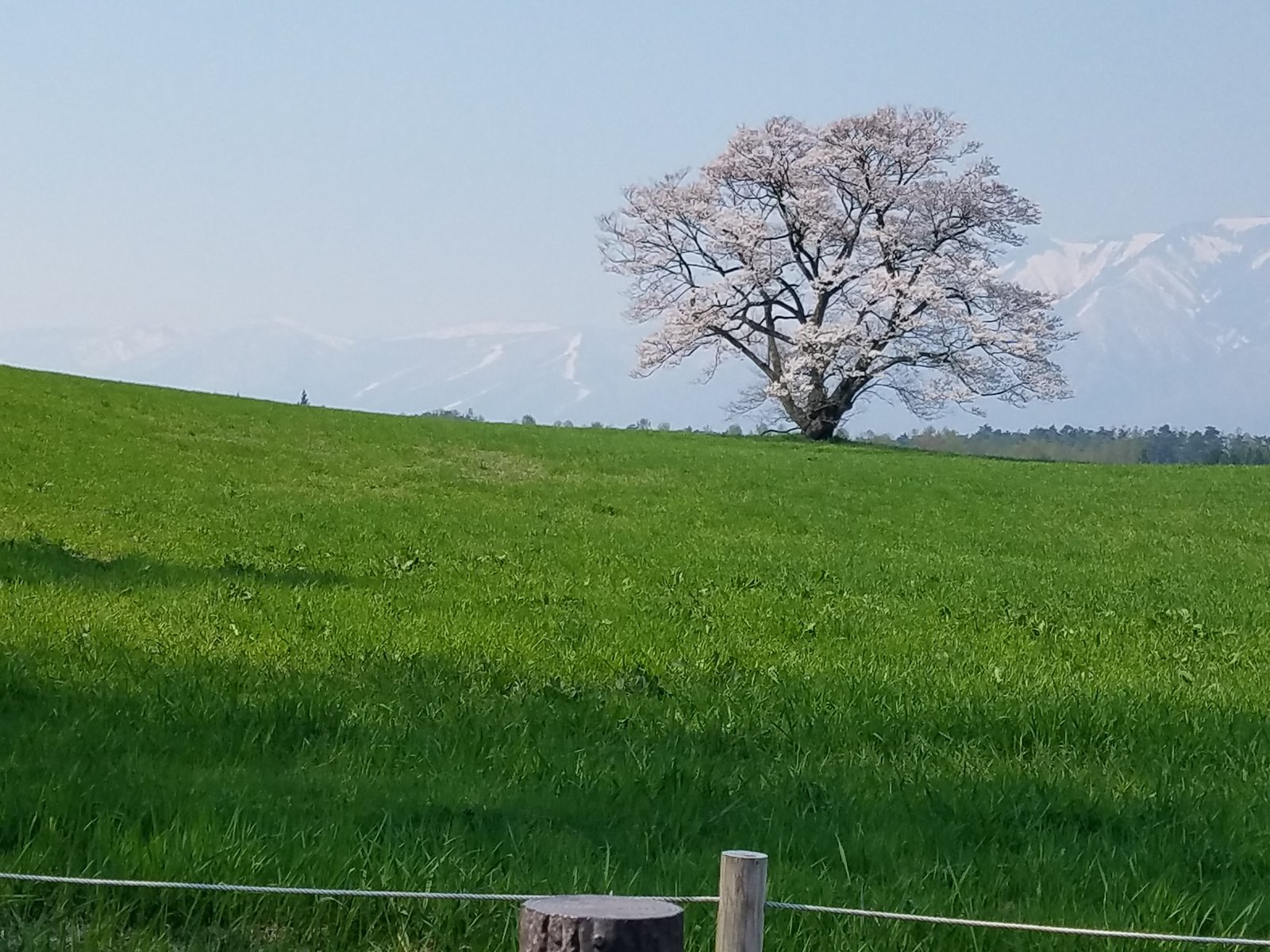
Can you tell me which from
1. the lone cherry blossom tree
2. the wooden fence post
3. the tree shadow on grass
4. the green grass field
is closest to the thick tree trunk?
the lone cherry blossom tree

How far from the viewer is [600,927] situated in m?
2.93

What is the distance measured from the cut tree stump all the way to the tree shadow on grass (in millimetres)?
11271

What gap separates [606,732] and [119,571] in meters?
8.72

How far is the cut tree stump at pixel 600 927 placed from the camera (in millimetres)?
2930

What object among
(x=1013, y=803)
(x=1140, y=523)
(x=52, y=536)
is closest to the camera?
(x=1013, y=803)

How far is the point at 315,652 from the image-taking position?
386 inches

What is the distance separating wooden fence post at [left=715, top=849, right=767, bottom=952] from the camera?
10.1 feet

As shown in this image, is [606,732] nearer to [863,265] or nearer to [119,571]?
[119,571]

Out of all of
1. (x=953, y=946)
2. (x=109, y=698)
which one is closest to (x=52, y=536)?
(x=109, y=698)

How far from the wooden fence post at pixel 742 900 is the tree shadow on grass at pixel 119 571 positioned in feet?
37.2

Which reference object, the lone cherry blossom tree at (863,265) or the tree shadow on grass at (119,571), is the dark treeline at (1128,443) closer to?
the lone cherry blossom tree at (863,265)

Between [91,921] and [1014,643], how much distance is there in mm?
8980

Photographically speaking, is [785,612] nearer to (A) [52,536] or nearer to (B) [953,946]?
(B) [953,946]

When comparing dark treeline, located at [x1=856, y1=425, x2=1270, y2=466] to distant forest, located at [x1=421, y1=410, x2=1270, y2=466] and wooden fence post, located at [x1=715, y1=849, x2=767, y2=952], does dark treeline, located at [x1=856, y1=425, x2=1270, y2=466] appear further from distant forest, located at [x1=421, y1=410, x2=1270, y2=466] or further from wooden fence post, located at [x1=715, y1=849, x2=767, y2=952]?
wooden fence post, located at [x1=715, y1=849, x2=767, y2=952]
